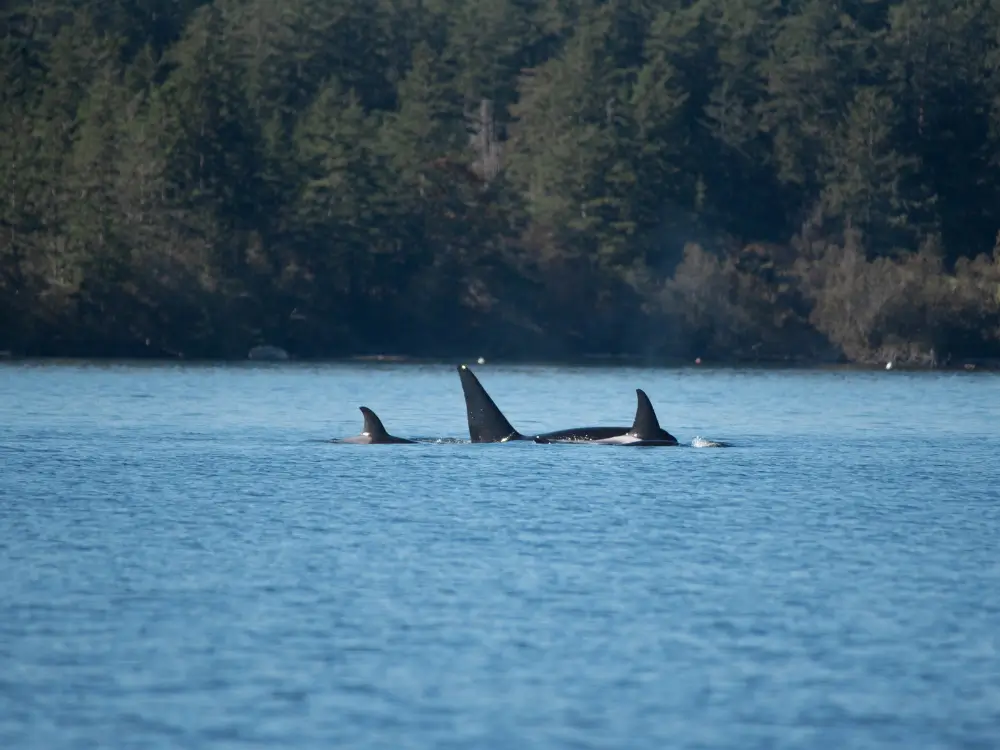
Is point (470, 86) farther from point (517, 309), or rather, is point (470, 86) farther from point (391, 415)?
point (391, 415)

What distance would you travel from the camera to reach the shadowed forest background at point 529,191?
108m

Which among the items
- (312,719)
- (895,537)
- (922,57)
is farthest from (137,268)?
(312,719)

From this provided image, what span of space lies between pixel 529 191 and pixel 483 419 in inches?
3320

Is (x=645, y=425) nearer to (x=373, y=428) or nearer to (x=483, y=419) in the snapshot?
(x=483, y=419)

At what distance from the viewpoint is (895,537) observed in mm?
25875

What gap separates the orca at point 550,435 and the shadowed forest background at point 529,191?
65.4m

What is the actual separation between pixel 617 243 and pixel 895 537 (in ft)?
302

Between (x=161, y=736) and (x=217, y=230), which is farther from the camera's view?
(x=217, y=230)

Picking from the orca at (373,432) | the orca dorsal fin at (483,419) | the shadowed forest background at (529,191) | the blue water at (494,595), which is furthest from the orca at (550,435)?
the shadowed forest background at (529,191)

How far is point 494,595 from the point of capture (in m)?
20.6

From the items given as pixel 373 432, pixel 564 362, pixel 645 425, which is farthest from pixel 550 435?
pixel 564 362

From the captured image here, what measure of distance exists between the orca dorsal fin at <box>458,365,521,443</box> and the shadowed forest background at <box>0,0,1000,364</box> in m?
65.3

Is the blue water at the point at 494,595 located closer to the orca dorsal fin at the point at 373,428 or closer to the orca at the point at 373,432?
the orca at the point at 373,432

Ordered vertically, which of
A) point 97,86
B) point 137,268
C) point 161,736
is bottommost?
point 161,736
